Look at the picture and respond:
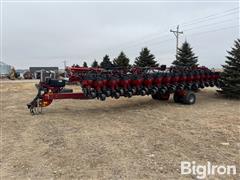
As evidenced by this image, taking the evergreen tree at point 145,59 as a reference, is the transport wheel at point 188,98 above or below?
below

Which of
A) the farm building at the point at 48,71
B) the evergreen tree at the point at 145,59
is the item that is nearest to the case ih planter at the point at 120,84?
the farm building at the point at 48,71

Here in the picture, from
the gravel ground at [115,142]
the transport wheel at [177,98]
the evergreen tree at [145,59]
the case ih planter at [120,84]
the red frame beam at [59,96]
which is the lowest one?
the gravel ground at [115,142]

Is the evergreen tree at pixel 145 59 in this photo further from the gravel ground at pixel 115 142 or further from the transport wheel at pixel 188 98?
the gravel ground at pixel 115 142

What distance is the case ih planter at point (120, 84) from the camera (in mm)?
12320

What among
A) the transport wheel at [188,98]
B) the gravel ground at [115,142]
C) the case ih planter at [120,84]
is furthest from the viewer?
the transport wheel at [188,98]

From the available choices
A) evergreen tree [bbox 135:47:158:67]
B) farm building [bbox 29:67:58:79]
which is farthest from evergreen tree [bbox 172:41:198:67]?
farm building [bbox 29:67:58:79]

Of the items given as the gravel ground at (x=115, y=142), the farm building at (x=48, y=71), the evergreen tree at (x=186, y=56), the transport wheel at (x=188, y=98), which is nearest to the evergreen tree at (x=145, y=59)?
the evergreen tree at (x=186, y=56)

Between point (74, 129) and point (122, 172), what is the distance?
3954 mm

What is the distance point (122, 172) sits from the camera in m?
6.02

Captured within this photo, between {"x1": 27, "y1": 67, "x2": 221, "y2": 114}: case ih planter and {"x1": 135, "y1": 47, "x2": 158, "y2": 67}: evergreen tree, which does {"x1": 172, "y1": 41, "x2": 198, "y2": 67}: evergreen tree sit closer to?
{"x1": 135, "y1": 47, "x2": 158, "y2": 67}: evergreen tree

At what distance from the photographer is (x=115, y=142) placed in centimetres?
805

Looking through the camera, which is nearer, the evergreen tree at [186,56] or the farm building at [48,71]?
the farm building at [48,71]

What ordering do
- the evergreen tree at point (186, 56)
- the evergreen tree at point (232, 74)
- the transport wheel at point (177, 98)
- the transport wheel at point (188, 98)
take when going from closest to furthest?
the transport wheel at point (188, 98)
the transport wheel at point (177, 98)
the evergreen tree at point (232, 74)
the evergreen tree at point (186, 56)

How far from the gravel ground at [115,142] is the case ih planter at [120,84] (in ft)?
2.39
